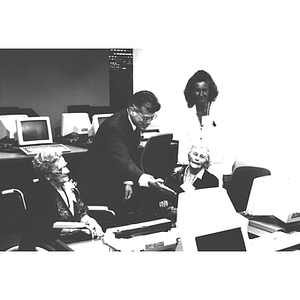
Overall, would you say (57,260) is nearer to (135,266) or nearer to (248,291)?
(135,266)

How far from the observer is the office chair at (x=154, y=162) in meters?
3.34

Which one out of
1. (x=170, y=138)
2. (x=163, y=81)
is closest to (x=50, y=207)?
(x=170, y=138)

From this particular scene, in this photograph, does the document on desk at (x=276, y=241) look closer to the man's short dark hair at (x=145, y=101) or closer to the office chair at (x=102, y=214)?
the office chair at (x=102, y=214)

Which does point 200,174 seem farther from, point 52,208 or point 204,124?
point 52,208

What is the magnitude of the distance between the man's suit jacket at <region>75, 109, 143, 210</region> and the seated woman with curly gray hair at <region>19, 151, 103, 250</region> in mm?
568

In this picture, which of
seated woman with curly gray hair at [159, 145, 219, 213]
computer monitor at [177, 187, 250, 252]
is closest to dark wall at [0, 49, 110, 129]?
seated woman with curly gray hair at [159, 145, 219, 213]

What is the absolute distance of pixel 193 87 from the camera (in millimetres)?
3215

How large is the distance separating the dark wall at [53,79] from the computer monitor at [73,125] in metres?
0.39

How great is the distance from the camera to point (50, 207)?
2.27 metres

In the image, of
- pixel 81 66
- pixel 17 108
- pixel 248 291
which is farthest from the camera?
pixel 81 66

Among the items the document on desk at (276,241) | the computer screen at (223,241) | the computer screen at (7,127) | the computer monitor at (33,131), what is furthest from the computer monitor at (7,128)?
the computer screen at (223,241)

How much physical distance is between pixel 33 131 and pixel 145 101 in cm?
120

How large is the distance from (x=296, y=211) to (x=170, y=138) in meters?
1.70

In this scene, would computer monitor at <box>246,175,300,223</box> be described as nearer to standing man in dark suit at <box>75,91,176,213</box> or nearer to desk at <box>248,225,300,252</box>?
desk at <box>248,225,300,252</box>
